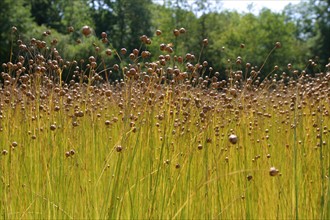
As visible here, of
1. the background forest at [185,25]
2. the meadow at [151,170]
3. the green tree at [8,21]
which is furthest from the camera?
the background forest at [185,25]

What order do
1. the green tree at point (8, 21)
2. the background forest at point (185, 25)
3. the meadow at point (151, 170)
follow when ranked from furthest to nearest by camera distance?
the background forest at point (185, 25)
the green tree at point (8, 21)
the meadow at point (151, 170)

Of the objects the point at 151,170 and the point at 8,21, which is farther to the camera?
the point at 8,21

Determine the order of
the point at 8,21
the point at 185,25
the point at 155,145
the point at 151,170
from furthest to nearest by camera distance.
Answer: the point at 185,25, the point at 8,21, the point at 155,145, the point at 151,170

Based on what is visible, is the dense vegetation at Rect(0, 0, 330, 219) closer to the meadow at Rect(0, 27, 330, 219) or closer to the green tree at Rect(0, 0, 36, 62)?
the meadow at Rect(0, 27, 330, 219)

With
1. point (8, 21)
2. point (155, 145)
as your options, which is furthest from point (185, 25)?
point (155, 145)

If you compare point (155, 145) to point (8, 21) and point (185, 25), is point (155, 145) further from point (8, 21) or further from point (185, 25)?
point (185, 25)

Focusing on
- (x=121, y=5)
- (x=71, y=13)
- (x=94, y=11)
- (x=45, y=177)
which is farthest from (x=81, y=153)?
(x=94, y=11)

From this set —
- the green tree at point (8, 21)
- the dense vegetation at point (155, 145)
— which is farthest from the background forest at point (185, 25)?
the dense vegetation at point (155, 145)

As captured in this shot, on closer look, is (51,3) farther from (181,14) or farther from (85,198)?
(85,198)

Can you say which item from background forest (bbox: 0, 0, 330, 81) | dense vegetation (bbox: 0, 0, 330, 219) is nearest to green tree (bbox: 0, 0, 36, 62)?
background forest (bbox: 0, 0, 330, 81)

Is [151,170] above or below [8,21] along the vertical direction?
below

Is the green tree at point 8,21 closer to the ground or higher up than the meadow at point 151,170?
higher up

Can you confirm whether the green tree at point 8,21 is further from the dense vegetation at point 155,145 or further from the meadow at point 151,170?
the meadow at point 151,170

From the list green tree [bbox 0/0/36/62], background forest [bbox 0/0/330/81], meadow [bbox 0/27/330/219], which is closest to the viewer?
meadow [bbox 0/27/330/219]
